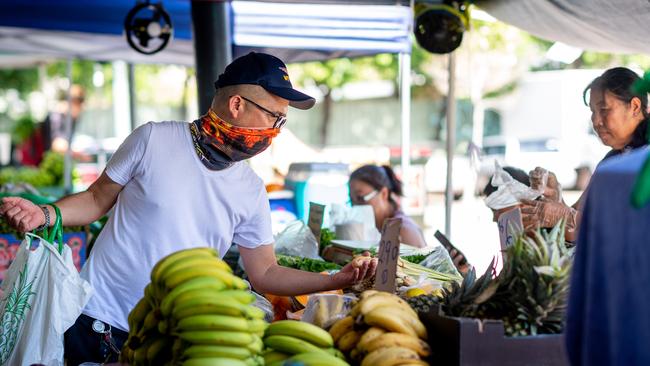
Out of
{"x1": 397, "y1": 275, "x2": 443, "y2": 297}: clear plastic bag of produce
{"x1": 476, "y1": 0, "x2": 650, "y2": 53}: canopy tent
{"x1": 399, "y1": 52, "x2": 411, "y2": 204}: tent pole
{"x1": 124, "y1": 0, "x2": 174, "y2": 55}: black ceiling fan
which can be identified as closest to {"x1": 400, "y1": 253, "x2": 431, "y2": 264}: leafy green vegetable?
{"x1": 397, "y1": 275, "x2": 443, "y2": 297}: clear plastic bag of produce

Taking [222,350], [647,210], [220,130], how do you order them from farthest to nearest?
[220,130], [222,350], [647,210]

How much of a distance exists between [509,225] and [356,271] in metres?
0.63

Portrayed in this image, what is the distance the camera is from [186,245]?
10.4ft

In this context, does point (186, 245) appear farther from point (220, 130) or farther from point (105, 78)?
point (105, 78)

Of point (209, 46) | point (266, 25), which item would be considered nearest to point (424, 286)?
point (209, 46)

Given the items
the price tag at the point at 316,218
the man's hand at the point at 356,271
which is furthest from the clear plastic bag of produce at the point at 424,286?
the price tag at the point at 316,218

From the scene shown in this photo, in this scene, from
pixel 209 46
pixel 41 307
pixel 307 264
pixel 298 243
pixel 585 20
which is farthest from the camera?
pixel 209 46

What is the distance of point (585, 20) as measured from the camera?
5.22 m

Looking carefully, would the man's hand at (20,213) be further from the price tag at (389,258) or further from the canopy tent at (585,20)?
the canopy tent at (585,20)

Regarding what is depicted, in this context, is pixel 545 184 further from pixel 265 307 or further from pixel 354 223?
pixel 354 223

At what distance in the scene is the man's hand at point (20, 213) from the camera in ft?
9.77

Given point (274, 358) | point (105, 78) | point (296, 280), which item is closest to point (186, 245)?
point (296, 280)

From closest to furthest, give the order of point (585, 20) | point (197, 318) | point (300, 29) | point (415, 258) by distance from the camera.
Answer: point (197, 318) < point (415, 258) < point (585, 20) < point (300, 29)

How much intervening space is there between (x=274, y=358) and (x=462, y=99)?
2452 centimetres
